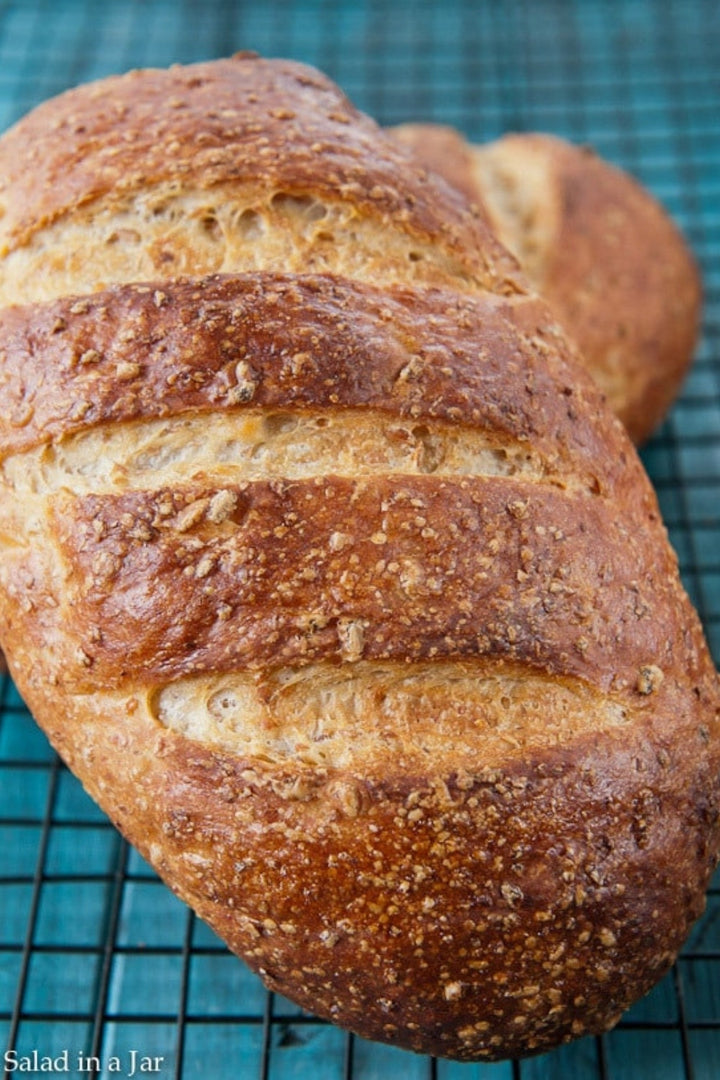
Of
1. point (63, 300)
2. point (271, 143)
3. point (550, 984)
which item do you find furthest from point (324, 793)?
point (271, 143)

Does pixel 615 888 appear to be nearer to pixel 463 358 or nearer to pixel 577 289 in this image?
pixel 463 358

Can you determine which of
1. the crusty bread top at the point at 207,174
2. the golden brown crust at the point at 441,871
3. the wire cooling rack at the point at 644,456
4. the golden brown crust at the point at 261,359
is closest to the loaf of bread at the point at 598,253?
the wire cooling rack at the point at 644,456

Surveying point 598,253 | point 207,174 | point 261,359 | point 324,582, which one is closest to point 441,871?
point 324,582

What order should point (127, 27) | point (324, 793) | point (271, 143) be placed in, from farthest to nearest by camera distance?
1. point (127, 27)
2. point (271, 143)
3. point (324, 793)

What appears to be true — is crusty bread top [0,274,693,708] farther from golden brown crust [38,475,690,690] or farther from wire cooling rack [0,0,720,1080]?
wire cooling rack [0,0,720,1080]

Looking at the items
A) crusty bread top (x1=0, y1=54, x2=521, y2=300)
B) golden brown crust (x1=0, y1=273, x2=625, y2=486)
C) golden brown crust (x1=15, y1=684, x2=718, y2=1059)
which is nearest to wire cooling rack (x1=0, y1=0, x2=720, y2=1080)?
golden brown crust (x1=15, y1=684, x2=718, y2=1059)

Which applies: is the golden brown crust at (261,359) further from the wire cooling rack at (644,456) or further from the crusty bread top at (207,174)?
the wire cooling rack at (644,456)
